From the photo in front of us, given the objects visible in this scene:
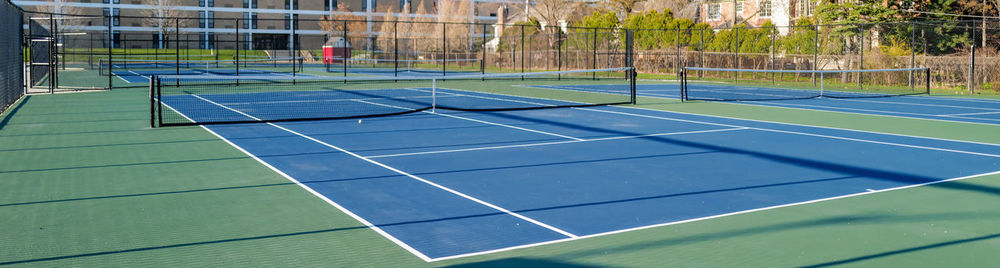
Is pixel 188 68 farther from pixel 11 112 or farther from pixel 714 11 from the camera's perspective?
pixel 714 11

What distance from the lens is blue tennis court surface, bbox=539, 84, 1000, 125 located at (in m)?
19.0

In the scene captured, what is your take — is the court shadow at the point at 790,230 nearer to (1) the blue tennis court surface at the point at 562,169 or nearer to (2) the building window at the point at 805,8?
(1) the blue tennis court surface at the point at 562,169

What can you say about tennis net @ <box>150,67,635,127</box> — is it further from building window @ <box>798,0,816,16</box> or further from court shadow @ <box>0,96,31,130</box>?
building window @ <box>798,0,816,16</box>

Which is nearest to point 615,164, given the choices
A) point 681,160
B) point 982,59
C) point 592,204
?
point 681,160

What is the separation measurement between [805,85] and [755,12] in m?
29.9

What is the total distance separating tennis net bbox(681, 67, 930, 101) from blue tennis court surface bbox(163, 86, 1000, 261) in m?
9.34

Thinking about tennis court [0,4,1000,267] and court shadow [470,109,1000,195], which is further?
court shadow [470,109,1000,195]

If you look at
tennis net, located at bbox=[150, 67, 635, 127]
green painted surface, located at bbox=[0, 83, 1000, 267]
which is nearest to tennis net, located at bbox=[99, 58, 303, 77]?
tennis net, located at bbox=[150, 67, 635, 127]

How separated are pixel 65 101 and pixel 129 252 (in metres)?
18.3

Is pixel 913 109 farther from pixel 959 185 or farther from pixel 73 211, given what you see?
pixel 73 211

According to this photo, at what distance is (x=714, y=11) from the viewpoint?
6881cm

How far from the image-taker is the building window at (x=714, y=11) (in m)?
68.5

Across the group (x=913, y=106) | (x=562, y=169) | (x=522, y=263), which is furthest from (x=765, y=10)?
(x=522, y=263)

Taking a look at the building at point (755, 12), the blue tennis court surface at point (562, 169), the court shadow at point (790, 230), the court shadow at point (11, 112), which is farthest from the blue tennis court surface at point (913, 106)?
the building at point (755, 12)
